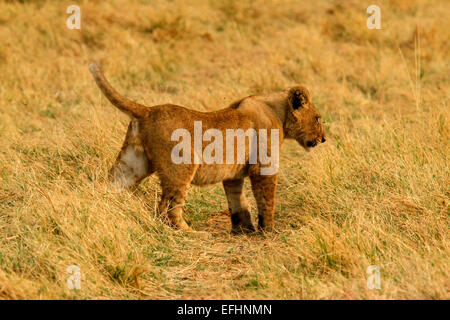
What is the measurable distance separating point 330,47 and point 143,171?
25.2 ft

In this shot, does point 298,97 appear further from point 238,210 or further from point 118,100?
point 118,100

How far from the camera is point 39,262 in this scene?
4.61 meters

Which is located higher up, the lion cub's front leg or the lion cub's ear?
the lion cub's ear

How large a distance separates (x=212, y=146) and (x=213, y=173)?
243 millimetres

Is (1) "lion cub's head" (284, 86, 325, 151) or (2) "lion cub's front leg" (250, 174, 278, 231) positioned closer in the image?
(2) "lion cub's front leg" (250, 174, 278, 231)

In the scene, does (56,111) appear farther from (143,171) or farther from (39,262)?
(39,262)

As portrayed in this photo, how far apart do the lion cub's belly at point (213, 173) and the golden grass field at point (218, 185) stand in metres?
0.51

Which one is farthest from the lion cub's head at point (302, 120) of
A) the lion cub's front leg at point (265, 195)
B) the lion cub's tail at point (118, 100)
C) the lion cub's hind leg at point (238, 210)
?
the lion cub's tail at point (118, 100)

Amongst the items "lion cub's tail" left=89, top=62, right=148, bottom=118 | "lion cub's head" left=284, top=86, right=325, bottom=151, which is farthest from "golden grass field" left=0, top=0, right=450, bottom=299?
"lion cub's tail" left=89, top=62, right=148, bottom=118

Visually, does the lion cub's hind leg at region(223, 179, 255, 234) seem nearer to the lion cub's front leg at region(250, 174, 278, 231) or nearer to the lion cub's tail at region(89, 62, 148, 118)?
the lion cub's front leg at region(250, 174, 278, 231)

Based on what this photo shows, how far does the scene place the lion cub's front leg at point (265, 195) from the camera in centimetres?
591

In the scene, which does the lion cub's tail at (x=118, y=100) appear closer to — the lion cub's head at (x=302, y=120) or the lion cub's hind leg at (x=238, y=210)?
the lion cub's hind leg at (x=238, y=210)

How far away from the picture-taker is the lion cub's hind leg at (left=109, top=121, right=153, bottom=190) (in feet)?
18.1

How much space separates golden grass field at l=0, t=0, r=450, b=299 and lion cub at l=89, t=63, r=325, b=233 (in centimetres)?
24
